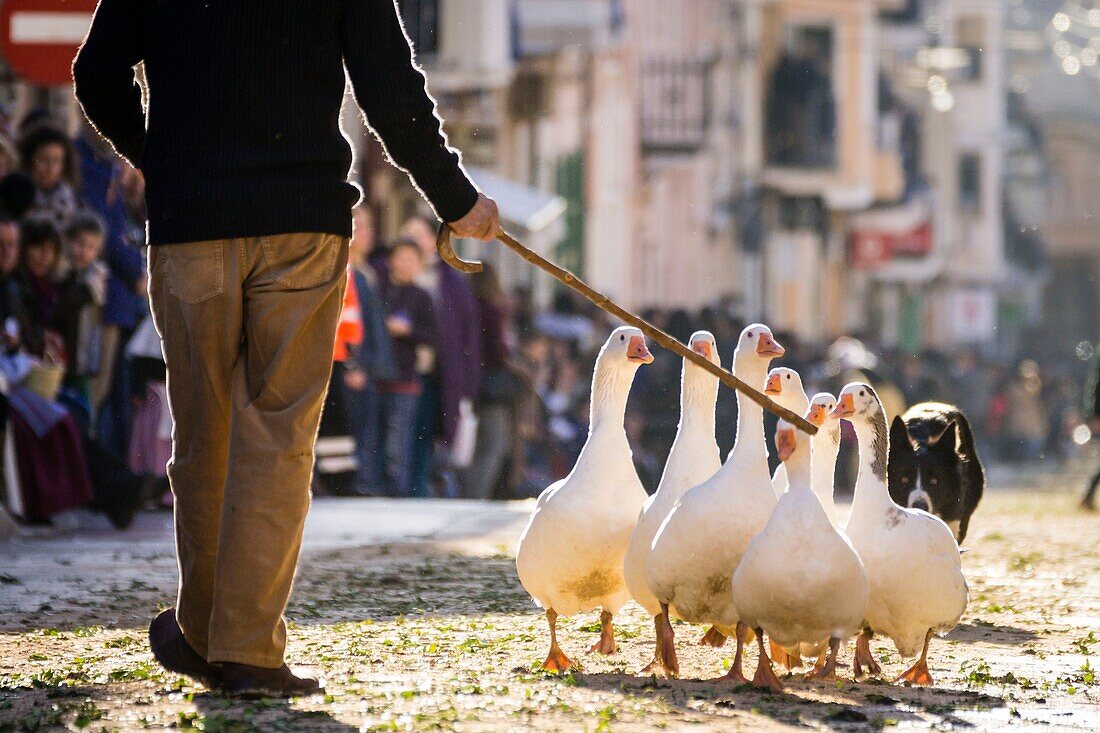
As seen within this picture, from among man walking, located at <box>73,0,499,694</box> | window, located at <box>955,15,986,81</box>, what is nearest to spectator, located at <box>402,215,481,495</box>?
man walking, located at <box>73,0,499,694</box>

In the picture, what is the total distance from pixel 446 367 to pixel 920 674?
30.7 feet

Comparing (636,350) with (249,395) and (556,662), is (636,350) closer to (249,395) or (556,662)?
(556,662)

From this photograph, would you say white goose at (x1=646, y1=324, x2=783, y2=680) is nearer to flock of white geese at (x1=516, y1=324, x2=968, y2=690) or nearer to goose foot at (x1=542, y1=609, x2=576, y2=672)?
flock of white geese at (x1=516, y1=324, x2=968, y2=690)

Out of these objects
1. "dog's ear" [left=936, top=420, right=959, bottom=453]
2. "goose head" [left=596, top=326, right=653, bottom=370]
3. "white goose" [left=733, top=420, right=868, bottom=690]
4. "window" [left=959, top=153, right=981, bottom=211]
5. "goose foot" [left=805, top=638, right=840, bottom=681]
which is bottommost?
"goose foot" [left=805, top=638, right=840, bottom=681]

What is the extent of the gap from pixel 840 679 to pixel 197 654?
2.28 meters

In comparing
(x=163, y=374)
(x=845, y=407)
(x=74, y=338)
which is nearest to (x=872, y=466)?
(x=845, y=407)

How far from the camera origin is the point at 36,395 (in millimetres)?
12352

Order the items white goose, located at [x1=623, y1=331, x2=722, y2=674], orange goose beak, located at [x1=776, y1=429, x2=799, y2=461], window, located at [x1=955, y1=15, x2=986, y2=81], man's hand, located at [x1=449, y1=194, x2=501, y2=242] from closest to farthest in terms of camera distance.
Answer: man's hand, located at [x1=449, y1=194, x2=501, y2=242] → orange goose beak, located at [x1=776, y1=429, x2=799, y2=461] → white goose, located at [x1=623, y1=331, x2=722, y2=674] → window, located at [x1=955, y1=15, x2=986, y2=81]

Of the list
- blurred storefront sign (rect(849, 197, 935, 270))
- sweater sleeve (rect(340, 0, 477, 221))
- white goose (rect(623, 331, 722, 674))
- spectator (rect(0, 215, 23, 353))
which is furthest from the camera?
blurred storefront sign (rect(849, 197, 935, 270))

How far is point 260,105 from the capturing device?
20.9ft

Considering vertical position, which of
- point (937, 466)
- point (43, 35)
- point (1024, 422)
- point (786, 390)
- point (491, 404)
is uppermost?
point (43, 35)

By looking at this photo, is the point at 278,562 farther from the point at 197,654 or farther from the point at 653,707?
the point at 653,707

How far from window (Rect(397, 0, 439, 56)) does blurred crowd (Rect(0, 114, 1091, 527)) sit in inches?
184

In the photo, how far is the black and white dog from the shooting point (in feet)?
33.0
